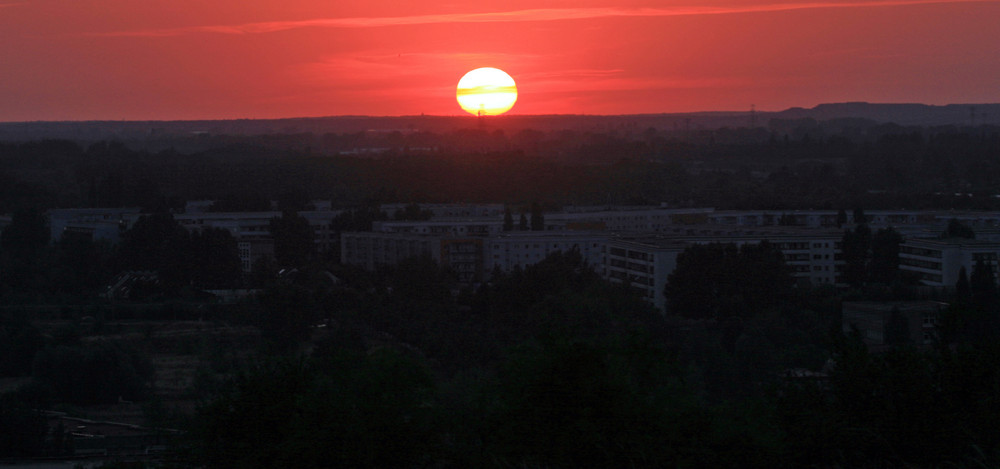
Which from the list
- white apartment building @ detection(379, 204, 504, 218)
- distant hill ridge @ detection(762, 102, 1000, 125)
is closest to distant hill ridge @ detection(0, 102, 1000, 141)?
distant hill ridge @ detection(762, 102, 1000, 125)

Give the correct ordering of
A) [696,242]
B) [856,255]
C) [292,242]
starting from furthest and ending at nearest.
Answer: [292,242]
[696,242]
[856,255]

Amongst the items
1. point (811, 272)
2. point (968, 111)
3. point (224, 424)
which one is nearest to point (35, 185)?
point (811, 272)

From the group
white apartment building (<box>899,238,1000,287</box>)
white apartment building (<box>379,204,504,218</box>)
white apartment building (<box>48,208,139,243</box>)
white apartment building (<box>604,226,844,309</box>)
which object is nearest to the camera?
white apartment building (<box>899,238,1000,287</box>)

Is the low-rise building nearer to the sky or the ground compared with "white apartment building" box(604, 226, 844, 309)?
nearer to the ground

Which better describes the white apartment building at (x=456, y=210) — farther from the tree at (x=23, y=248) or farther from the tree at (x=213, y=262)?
the tree at (x=213, y=262)

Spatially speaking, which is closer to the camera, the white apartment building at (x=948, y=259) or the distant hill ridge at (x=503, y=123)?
the white apartment building at (x=948, y=259)

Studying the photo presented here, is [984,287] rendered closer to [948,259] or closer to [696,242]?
[948,259]

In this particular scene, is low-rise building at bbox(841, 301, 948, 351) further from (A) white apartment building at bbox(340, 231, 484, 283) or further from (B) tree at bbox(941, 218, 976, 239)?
(A) white apartment building at bbox(340, 231, 484, 283)

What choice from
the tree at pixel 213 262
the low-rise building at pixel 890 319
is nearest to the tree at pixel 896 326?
the low-rise building at pixel 890 319

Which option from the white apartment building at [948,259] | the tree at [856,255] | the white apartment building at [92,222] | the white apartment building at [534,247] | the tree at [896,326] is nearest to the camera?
the tree at [896,326]

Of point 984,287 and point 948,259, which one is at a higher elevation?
point 948,259

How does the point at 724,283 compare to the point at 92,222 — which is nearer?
the point at 724,283

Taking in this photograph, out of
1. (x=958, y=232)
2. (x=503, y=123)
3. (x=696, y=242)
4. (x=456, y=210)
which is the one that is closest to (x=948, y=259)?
(x=958, y=232)

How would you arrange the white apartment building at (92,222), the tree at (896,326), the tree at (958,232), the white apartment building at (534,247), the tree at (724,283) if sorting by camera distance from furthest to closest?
the white apartment building at (92,222) < the white apartment building at (534,247) < the tree at (958,232) < the tree at (724,283) < the tree at (896,326)
